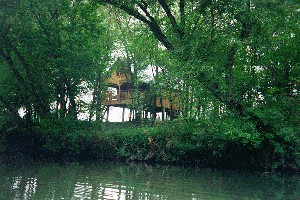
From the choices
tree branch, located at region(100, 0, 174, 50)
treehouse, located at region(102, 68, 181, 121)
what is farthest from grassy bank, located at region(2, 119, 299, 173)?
treehouse, located at region(102, 68, 181, 121)

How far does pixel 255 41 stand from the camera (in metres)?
17.5

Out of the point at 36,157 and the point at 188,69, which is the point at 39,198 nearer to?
the point at 188,69

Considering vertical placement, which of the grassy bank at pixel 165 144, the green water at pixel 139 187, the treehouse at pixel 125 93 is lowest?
the green water at pixel 139 187

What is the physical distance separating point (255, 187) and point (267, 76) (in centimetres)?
923

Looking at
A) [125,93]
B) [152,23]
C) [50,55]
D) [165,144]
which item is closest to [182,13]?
[152,23]

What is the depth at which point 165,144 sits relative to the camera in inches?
864

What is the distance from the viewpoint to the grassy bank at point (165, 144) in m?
18.3

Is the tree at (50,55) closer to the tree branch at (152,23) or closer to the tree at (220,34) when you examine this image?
the tree branch at (152,23)

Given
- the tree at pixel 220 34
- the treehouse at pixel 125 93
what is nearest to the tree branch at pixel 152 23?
the tree at pixel 220 34

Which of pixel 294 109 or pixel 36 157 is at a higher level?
pixel 294 109

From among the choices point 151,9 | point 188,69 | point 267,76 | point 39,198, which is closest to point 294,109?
point 267,76

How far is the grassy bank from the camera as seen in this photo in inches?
720

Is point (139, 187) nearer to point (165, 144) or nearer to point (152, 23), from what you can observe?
point (152, 23)

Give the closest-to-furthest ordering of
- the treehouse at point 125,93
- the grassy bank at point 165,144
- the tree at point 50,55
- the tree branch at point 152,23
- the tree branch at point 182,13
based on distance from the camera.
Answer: the tree branch at point 182,13
the grassy bank at point 165,144
the tree branch at point 152,23
the tree at point 50,55
the treehouse at point 125,93
